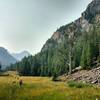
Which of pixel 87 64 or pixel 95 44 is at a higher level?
pixel 95 44

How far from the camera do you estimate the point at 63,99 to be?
23562 mm

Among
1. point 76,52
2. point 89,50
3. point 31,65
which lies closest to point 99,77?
point 89,50

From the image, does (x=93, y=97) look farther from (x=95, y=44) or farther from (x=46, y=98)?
(x=95, y=44)

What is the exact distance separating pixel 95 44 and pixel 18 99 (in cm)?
10087

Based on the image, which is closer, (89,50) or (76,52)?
(89,50)

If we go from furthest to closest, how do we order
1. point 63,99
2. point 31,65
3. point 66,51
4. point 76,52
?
point 31,65, point 76,52, point 66,51, point 63,99

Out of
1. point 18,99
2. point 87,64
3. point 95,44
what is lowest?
point 18,99

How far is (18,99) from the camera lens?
2416 cm

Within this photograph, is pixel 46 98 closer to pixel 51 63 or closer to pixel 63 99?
pixel 63 99

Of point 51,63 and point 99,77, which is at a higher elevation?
point 51,63

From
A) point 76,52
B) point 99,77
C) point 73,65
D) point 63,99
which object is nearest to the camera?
point 63,99

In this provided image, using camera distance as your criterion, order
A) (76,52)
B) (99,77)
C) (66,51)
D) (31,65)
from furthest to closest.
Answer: (31,65) → (76,52) → (66,51) → (99,77)

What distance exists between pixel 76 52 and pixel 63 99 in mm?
115173

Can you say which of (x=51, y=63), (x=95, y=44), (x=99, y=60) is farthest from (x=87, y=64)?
(x=51, y=63)
